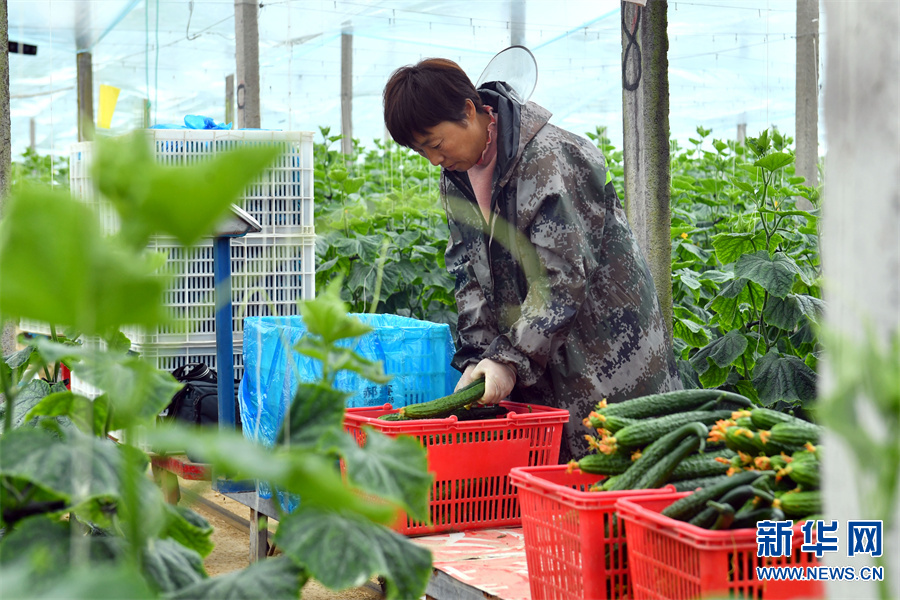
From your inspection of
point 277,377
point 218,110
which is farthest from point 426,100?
point 218,110

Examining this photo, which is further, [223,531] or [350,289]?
[350,289]

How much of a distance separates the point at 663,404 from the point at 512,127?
1013mm

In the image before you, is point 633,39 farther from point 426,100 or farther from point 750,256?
point 426,100

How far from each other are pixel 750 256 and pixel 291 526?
2650 millimetres

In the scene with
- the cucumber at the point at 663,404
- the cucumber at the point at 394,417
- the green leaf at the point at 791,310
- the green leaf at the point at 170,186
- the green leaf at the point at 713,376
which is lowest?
the green leaf at the point at 713,376

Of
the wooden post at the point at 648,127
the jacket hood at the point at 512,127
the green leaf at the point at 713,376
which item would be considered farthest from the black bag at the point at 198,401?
the green leaf at the point at 713,376

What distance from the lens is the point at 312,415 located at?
922 mm

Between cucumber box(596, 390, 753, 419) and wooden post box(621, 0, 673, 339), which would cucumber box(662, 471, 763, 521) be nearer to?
cucumber box(596, 390, 753, 419)

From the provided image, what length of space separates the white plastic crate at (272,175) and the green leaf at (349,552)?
2562 mm

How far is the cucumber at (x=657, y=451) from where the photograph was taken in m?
1.50

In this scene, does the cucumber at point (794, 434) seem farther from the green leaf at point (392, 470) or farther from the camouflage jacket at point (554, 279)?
the camouflage jacket at point (554, 279)

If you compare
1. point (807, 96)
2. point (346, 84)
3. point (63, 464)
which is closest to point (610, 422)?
point (63, 464)

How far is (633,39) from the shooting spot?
10.2 ft

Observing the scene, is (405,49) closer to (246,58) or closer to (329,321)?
(246,58)
